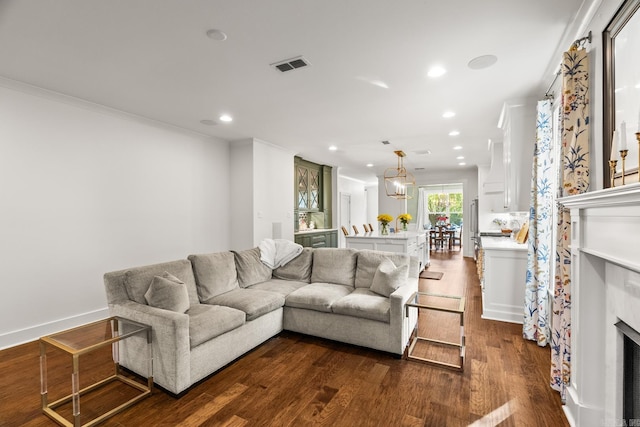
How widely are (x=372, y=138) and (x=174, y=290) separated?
4.21 metres

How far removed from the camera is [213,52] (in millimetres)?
2604

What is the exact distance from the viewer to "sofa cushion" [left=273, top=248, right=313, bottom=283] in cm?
395

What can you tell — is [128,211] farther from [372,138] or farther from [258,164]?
[372,138]

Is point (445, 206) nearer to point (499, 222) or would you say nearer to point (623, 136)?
point (499, 222)

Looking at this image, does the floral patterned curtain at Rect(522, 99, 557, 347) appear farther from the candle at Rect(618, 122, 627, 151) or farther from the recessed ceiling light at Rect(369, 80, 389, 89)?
the candle at Rect(618, 122, 627, 151)

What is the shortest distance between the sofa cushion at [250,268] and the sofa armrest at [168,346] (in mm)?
1233

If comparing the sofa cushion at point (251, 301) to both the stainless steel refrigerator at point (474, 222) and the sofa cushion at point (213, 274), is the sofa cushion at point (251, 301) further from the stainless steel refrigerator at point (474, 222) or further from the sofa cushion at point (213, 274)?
the stainless steel refrigerator at point (474, 222)

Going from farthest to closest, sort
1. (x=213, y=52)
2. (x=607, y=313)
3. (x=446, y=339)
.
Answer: (x=446, y=339), (x=213, y=52), (x=607, y=313)

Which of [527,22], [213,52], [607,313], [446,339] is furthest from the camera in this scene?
[446,339]

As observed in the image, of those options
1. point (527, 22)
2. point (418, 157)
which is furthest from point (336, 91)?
point (418, 157)

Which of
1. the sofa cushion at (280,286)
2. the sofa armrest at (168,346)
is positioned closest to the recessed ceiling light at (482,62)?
the sofa cushion at (280,286)

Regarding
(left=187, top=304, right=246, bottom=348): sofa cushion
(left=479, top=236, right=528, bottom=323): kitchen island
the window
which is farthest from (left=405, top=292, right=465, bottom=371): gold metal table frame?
the window

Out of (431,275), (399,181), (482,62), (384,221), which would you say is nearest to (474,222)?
(399,181)

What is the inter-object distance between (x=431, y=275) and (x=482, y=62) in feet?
15.5
